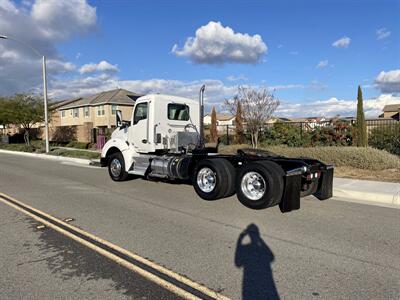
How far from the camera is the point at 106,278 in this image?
4.12 m

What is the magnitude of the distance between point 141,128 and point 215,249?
6.39m

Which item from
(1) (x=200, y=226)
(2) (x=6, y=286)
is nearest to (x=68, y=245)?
(2) (x=6, y=286)

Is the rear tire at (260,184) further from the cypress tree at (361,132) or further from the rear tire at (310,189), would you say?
the cypress tree at (361,132)

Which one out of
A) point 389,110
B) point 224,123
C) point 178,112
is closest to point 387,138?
point 178,112

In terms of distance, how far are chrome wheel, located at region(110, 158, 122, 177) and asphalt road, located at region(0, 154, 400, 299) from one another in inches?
107

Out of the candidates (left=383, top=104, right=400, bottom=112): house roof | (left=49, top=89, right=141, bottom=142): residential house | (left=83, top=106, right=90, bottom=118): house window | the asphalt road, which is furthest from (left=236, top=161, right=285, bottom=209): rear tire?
(left=383, top=104, right=400, bottom=112): house roof

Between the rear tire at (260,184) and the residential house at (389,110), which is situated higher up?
the residential house at (389,110)

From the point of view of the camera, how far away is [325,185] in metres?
8.21

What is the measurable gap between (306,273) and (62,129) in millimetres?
37987

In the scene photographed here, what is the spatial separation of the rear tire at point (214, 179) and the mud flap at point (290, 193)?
146 centimetres

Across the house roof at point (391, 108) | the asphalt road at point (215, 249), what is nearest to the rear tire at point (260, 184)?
the asphalt road at point (215, 249)

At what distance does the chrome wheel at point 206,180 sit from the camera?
8.45 metres

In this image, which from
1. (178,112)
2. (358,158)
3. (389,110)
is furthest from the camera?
(389,110)

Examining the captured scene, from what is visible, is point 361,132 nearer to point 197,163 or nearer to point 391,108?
point 197,163
